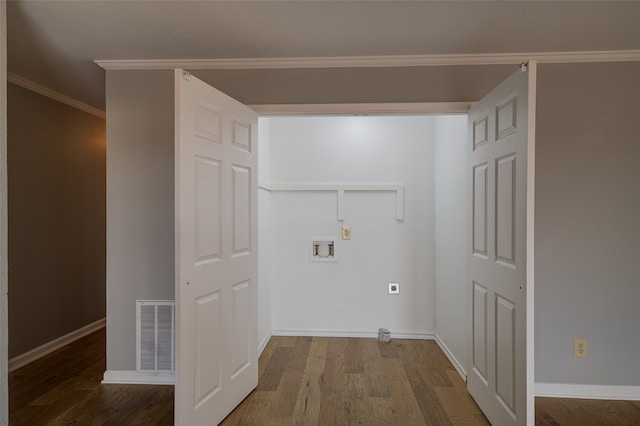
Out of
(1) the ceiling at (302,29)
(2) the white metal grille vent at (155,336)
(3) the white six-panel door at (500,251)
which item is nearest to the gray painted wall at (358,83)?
(1) the ceiling at (302,29)

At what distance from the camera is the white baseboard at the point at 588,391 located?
2400 millimetres

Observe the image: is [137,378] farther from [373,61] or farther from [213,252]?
[373,61]

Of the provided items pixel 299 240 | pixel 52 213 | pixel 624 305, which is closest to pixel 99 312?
pixel 52 213

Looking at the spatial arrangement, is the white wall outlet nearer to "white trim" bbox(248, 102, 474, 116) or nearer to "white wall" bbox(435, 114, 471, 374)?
"white wall" bbox(435, 114, 471, 374)

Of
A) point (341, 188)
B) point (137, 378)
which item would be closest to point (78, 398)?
point (137, 378)

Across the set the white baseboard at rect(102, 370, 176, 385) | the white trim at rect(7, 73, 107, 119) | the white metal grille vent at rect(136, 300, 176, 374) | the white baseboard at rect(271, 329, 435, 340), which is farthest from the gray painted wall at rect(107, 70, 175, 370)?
the white baseboard at rect(271, 329, 435, 340)

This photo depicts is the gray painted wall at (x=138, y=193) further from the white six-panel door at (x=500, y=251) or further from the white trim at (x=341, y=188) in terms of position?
the white six-panel door at (x=500, y=251)

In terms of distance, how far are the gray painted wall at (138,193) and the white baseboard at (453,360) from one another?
7.37 feet

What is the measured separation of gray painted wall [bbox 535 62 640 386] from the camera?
2.40m

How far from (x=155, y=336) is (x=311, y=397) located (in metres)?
1.19

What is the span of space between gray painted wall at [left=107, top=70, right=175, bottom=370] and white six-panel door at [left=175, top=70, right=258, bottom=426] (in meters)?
0.60

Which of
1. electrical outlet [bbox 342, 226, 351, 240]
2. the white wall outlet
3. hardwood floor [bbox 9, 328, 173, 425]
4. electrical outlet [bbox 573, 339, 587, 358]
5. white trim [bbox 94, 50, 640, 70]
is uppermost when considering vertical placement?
white trim [bbox 94, 50, 640, 70]

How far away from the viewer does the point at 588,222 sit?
2.43 m

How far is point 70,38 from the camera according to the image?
7.36 feet
